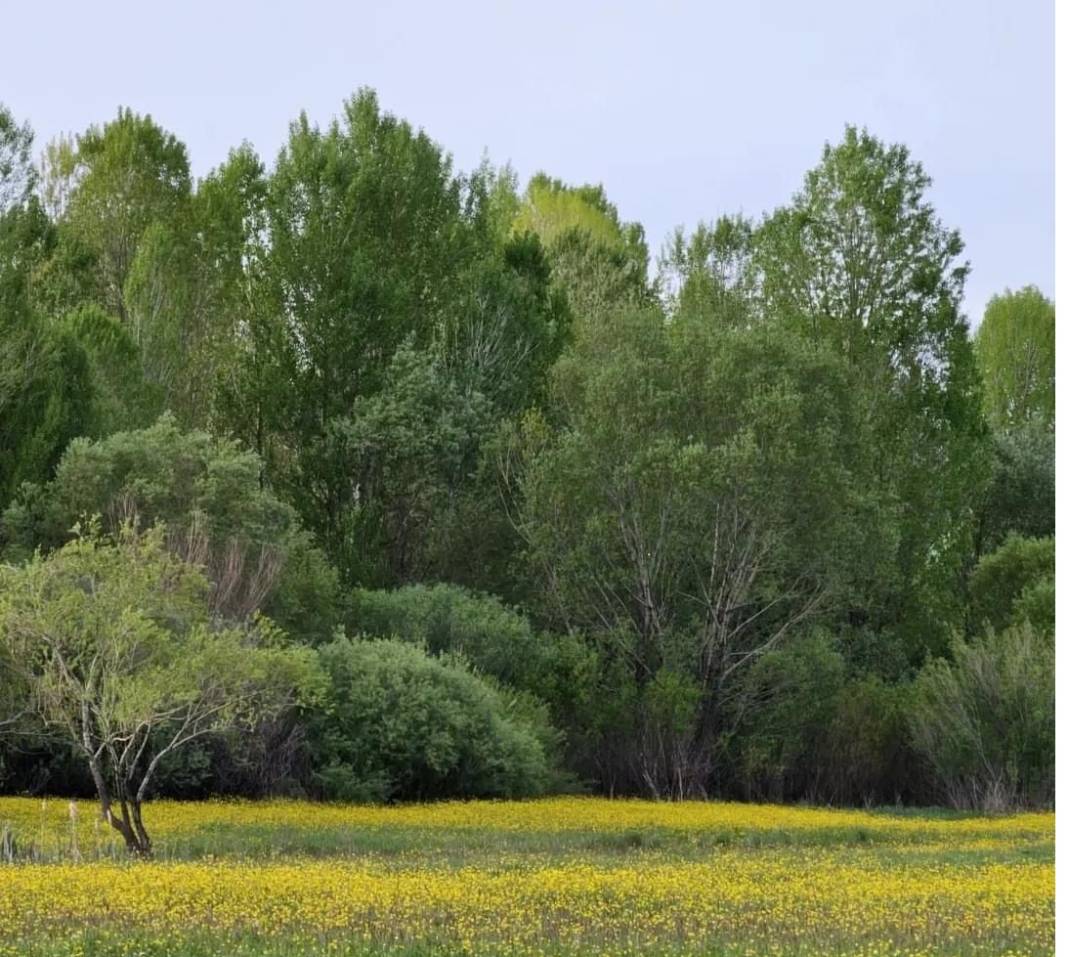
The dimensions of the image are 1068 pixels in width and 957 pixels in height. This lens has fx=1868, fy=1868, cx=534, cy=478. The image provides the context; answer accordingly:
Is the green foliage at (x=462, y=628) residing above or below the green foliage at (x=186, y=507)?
below

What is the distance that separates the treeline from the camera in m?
43.2

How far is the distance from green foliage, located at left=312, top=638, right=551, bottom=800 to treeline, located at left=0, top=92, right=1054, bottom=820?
0.35 feet

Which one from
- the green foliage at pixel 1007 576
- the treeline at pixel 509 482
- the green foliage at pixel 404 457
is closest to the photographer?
the treeline at pixel 509 482

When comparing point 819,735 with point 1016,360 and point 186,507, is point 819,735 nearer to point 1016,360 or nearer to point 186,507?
point 186,507

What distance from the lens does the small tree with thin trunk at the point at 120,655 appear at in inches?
1081

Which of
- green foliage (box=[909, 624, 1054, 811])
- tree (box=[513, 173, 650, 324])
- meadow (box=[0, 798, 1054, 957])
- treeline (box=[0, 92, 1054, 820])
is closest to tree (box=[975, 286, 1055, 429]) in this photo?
treeline (box=[0, 92, 1054, 820])

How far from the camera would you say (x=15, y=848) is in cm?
2650

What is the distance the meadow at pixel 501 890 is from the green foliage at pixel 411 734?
19.2 ft

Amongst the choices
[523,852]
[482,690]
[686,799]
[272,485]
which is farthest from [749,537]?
[523,852]

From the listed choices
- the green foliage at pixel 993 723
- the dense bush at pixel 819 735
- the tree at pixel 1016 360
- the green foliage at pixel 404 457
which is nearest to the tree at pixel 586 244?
the green foliage at pixel 404 457

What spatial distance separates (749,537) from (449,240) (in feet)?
55.1

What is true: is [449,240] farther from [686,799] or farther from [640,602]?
[686,799]

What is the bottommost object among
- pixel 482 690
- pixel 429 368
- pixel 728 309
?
pixel 482 690

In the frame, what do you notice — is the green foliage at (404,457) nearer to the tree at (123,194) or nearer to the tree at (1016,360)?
the tree at (123,194)
